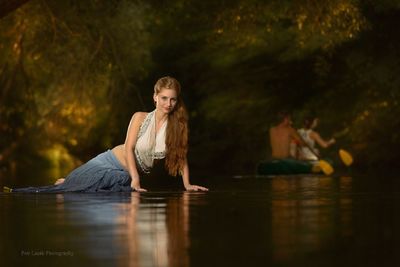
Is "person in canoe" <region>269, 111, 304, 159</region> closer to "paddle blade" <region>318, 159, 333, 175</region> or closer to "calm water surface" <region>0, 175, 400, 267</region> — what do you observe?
"paddle blade" <region>318, 159, 333, 175</region>

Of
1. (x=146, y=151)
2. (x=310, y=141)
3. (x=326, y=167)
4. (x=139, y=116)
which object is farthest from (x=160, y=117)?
(x=310, y=141)

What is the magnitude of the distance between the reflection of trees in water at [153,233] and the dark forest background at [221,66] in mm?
10691

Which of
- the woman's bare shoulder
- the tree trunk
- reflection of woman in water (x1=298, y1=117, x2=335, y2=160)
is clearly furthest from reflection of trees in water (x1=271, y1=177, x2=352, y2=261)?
reflection of woman in water (x1=298, y1=117, x2=335, y2=160)

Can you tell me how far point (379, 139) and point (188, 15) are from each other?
622 cm

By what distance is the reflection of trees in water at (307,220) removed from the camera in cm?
903

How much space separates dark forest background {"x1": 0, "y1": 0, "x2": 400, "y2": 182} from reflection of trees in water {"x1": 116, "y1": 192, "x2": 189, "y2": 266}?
10.7 meters

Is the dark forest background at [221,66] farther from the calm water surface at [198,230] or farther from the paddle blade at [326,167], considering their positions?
the calm water surface at [198,230]

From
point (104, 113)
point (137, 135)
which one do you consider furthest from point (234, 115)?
point (137, 135)

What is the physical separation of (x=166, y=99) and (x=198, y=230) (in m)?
5.28

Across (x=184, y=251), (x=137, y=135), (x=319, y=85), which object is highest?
(x=319, y=85)

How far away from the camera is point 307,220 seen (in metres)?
11.3

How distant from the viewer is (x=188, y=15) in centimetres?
3697

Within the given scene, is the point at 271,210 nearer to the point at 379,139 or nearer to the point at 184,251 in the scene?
the point at 184,251

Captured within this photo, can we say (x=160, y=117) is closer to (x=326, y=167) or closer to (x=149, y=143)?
(x=149, y=143)
